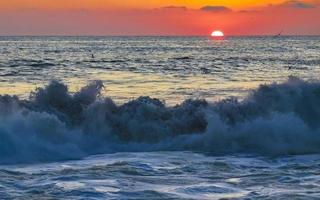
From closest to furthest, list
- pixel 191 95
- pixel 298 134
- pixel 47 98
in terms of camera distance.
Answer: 1. pixel 298 134
2. pixel 47 98
3. pixel 191 95

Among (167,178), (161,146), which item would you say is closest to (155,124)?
(161,146)

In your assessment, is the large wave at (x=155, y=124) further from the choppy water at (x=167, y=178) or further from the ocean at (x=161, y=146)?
the choppy water at (x=167, y=178)

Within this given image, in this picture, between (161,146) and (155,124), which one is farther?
(155,124)

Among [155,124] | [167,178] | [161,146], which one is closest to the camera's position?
[167,178]

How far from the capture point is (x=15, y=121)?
50.9 feet

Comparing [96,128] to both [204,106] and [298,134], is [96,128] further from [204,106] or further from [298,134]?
[298,134]

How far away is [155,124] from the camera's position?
1762 cm

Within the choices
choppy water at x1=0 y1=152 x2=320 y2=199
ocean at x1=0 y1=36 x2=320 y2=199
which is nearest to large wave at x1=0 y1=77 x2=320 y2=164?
ocean at x1=0 y1=36 x2=320 y2=199

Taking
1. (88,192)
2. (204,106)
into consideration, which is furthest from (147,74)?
(88,192)

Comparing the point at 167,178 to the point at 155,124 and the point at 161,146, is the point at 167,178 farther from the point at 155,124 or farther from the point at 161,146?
the point at 155,124

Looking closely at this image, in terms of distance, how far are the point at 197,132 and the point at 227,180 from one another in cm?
594

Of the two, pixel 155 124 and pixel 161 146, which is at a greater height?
pixel 155 124

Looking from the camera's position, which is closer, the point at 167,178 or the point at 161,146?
the point at 167,178

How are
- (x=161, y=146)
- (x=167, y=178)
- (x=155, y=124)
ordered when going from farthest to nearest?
(x=155, y=124) < (x=161, y=146) < (x=167, y=178)
